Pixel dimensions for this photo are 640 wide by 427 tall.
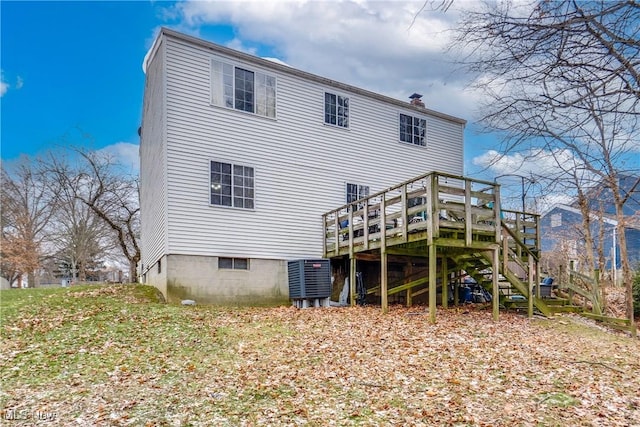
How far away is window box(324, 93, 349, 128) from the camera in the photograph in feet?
47.3

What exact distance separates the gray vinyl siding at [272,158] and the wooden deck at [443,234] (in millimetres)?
1358

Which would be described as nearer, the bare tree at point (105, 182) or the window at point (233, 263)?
the window at point (233, 263)

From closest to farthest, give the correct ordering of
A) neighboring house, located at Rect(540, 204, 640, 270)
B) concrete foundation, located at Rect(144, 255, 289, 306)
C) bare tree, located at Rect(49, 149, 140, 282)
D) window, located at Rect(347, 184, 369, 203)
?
concrete foundation, located at Rect(144, 255, 289, 306) < window, located at Rect(347, 184, 369, 203) < neighboring house, located at Rect(540, 204, 640, 270) < bare tree, located at Rect(49, 149, 140, 282)

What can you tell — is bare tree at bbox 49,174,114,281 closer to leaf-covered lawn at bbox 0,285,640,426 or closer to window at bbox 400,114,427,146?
leaf-covered lawn at bbox 0,285,640,426

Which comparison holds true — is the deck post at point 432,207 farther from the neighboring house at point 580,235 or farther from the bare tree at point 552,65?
the bare tree at point 552,65

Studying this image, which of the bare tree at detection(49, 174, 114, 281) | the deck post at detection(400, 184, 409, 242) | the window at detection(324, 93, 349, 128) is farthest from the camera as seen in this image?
the bare tree at detection(49, 174, 114, 281)

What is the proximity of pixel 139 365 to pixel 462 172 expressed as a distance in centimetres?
1448

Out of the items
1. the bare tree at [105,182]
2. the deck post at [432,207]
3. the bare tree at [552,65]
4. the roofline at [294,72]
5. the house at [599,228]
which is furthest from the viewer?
the bare tree at [105,182]

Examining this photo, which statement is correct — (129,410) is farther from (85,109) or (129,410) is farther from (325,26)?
(85,109)

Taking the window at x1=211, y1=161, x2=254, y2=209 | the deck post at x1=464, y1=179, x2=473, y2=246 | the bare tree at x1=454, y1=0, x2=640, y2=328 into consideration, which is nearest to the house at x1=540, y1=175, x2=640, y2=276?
the bare tree at x1=454, y1=0, x2=640, y2=328

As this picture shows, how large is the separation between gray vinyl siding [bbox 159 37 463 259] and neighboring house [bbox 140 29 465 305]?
0.03m

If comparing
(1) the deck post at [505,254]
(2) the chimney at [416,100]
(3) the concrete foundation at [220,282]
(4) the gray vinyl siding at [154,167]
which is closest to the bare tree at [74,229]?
(4) the gray vinyl siding at [154,167]

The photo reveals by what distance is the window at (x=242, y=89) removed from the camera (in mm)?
12469

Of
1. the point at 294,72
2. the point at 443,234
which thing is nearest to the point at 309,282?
the point at 443,234
